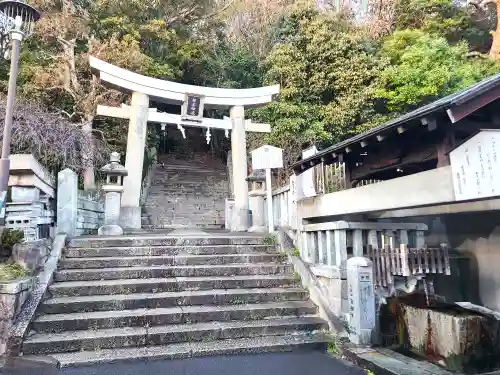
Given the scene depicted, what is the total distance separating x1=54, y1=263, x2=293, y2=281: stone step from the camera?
20.6 ft

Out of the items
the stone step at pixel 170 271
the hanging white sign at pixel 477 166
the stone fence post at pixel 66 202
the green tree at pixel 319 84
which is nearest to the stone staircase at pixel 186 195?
the green tree at pixel 319 84

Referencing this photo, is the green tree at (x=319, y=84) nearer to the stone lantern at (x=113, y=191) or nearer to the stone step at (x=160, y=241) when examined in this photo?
the stone lantern at (x=113, y=191)

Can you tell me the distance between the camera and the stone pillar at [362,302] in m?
5.30

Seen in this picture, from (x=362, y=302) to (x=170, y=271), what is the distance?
3227mm

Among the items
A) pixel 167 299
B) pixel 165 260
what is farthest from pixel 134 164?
pixel 167 299

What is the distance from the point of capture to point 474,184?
3701 millimetres

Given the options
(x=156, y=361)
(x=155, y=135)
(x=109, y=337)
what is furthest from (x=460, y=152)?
(x=155, y=135)

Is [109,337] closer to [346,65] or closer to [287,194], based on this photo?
[287,194]

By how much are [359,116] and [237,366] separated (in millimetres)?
13394

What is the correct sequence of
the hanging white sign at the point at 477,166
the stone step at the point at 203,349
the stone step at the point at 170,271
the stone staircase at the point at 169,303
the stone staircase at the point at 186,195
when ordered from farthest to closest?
1. the stone staircase at the point at 186,195
2. the stone step at the point at 170,271
3. the stone staircase at the point at 169,303
4. the stone step at the point at 203,349
5. the hanging white sign at the point at 477,166

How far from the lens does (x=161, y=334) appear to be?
17.0ft

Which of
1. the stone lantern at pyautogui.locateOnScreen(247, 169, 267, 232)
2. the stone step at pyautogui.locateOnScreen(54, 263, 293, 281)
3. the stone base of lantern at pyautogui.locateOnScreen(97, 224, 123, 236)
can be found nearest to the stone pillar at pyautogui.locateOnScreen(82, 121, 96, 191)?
the stone base of lantern at pyautogui.locateOnScreen(97, 224, 123, 236)

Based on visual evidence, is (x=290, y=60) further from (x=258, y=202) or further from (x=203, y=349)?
(x=203, y=349)

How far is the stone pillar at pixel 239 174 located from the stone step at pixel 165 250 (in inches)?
155
